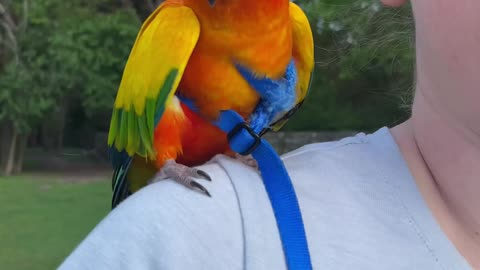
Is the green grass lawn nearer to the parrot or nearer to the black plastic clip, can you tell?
the parrot

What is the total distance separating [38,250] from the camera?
4.16 metres

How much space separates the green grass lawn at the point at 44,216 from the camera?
13.2 feet

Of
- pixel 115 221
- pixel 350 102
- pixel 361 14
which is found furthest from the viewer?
pixel 350 102

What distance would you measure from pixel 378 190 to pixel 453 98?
0.10m

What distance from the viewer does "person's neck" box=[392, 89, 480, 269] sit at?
50 cm

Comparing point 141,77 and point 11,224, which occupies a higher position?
point 141,77

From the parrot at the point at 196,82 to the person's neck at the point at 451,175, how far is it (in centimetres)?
45

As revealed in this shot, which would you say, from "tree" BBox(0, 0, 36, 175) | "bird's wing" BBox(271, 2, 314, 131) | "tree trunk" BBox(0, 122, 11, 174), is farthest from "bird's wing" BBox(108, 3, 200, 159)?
"tree trunk" BBox(0, 122, 11, 174)

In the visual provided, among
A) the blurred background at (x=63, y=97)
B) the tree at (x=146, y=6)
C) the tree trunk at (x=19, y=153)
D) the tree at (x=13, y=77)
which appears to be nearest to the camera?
the tree at (x=146, y=6)

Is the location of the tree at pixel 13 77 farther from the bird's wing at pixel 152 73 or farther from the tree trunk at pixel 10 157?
the bird's wing at pixel 152 73

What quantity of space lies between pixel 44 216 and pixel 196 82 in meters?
4.46

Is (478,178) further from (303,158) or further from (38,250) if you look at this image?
(38,250)

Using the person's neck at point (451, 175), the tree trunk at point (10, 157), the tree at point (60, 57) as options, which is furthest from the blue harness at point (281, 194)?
the tree trunk at point (10, 157)

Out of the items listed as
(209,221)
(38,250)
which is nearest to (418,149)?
(209,221)
